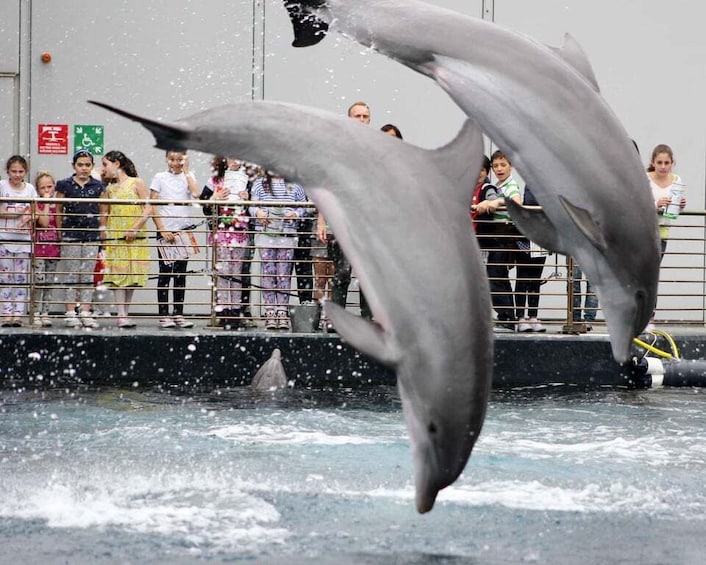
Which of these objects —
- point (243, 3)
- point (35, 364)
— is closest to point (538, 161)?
point (35, 364)

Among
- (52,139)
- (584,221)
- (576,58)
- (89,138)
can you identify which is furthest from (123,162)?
(584,221)

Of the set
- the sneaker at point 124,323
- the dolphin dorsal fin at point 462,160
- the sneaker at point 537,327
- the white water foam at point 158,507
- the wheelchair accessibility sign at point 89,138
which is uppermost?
the wheelchair accessibility sign at point 89,138

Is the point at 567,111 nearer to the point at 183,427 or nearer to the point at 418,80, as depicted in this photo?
the point at 183,427

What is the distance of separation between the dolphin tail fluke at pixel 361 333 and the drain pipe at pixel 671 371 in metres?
8.77

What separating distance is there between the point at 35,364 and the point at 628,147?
9273mm

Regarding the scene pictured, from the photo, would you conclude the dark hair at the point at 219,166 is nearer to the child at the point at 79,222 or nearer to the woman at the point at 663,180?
the child at the point at 79,222

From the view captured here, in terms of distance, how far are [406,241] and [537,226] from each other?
80cm

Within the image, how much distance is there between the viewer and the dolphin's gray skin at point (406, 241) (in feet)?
16.3

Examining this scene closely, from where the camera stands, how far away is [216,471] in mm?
8844

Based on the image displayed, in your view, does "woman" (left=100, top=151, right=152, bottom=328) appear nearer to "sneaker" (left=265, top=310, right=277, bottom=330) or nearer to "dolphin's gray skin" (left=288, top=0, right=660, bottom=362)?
"sneaker" (left=265, top=310, right=277, bottom=330)

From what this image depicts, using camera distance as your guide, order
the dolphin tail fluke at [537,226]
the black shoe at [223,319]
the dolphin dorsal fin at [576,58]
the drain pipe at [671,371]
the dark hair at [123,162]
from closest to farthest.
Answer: the dolphin tail fluke at [537,226] → the dolphin dorsal fin at [576,58] → the drain pipe at [671,371] → the black shoe at [223,319] → the dark hair at [123,162]

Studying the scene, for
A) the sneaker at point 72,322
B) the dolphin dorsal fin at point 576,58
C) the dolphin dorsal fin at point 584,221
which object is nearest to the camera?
the dolphin dorsal fin at point 584,221

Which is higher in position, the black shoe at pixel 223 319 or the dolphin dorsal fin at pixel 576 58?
the dolphin dorsal fin at pixel 576 58

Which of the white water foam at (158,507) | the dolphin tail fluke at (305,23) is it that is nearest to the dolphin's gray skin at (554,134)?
the dolphin tail fluke at (305,23)
